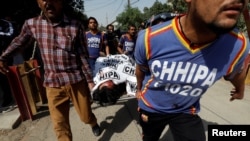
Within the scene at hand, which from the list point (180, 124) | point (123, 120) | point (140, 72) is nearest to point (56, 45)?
point (140, 72)

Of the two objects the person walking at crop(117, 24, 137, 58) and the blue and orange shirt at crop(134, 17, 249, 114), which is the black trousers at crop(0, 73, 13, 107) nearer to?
the person walking at crop(117, 24, 137, 58)

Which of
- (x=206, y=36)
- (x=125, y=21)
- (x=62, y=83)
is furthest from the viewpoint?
(x=125, y=21)

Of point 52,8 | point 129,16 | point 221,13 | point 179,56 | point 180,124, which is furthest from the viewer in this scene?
point 129,16

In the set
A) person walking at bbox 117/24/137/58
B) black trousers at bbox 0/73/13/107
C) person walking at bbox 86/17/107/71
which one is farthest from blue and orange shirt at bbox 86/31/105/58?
black trousers at bbox 0/73/13/107

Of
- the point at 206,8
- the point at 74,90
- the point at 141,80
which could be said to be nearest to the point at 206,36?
the point at 206,8

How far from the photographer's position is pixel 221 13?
144 cm

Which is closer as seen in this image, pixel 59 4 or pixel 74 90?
pixel 59 4

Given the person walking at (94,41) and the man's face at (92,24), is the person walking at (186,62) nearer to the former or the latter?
the person walking at (94,41)

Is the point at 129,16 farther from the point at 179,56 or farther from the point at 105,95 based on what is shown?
the point at 179,56

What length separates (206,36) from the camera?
5.64ft

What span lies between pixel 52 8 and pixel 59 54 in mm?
483

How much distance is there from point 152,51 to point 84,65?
5.19ft

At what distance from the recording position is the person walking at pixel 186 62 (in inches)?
67.4

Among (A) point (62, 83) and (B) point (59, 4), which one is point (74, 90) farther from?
(B) point (59, 4)
